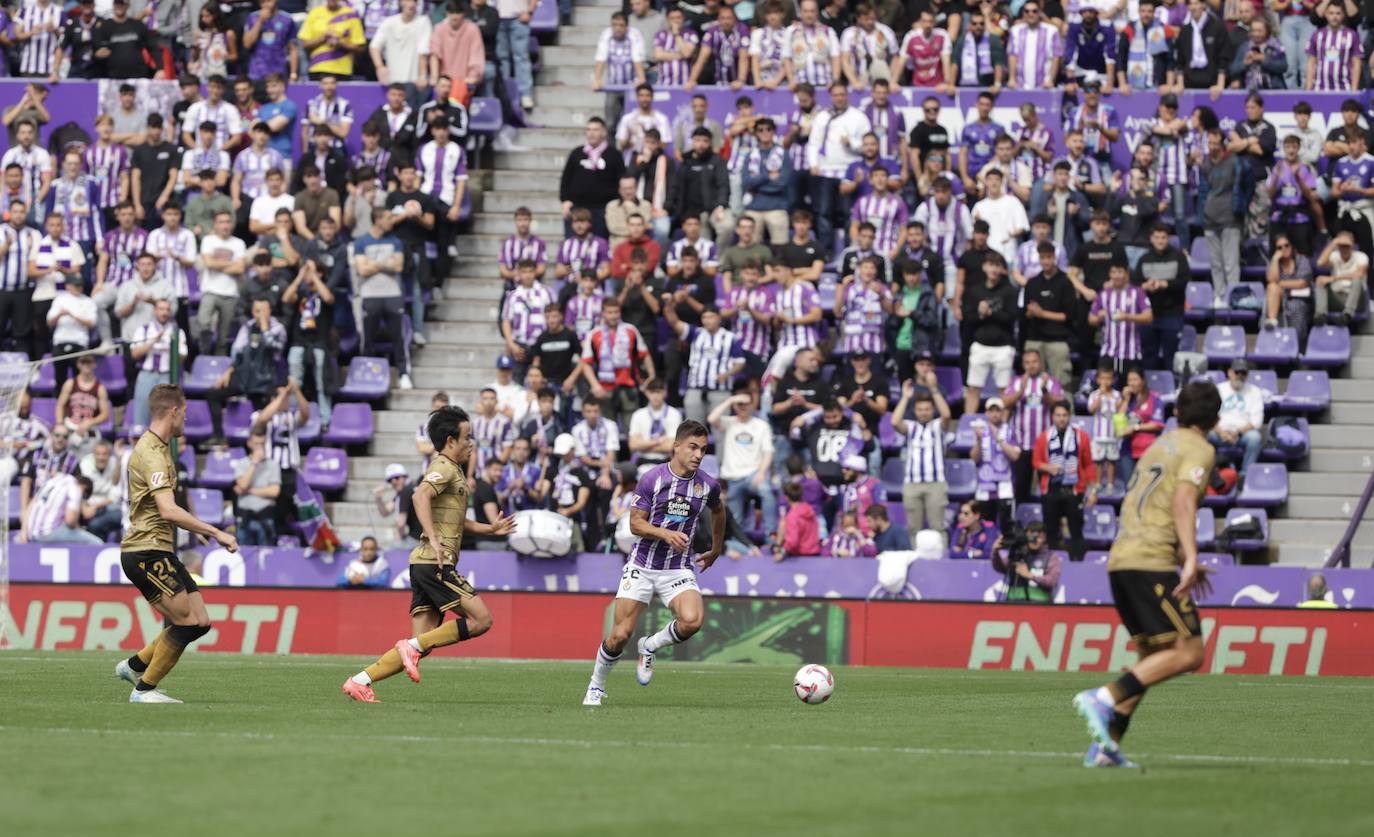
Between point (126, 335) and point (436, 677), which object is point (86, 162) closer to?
point (126, 335)

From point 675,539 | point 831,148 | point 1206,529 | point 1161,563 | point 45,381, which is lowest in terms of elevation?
point 1206,529

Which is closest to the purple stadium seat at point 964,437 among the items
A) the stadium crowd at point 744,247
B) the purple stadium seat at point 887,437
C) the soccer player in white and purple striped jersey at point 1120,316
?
the stadium crowd at point 744,247

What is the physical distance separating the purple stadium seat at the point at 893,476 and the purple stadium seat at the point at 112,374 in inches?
428

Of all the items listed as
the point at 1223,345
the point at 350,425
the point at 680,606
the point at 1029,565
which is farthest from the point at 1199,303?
the point at 680,606

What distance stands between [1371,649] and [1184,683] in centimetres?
366

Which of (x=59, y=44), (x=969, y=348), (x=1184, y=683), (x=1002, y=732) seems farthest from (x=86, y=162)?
(x=1002, y=732)

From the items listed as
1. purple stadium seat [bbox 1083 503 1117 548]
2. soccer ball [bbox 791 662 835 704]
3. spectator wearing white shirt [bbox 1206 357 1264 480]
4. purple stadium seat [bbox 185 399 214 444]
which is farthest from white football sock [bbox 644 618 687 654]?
purple stadium seat [bbox 185 399 214 444]

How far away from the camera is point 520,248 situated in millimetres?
30656

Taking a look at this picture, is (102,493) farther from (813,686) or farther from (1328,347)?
(1328,347)

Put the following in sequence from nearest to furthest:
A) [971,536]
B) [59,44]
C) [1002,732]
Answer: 1. [1002,732]
2. [971,536]
3. [59,44]

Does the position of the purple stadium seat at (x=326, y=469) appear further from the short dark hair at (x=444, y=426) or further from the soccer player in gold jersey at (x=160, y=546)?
the soccer player in gold jersey at (x=160, y=546)

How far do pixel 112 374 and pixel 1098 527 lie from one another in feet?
46.1

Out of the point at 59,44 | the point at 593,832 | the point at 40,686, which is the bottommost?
the point at 40,686

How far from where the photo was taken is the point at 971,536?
26.5 m
